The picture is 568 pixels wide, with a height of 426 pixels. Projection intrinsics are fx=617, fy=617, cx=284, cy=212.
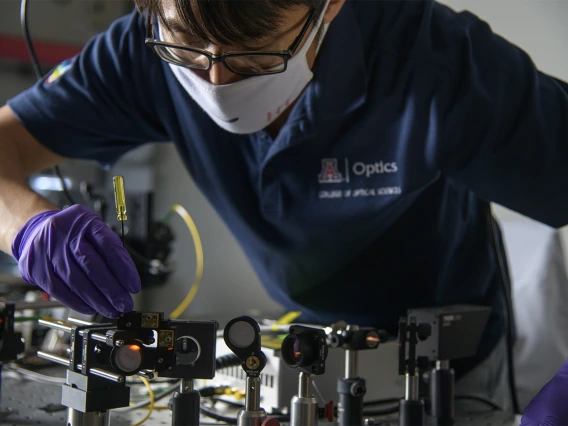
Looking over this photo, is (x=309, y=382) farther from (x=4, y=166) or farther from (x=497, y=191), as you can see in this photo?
(x=4, y=166)

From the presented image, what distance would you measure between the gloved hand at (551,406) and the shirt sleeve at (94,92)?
0.87 meters

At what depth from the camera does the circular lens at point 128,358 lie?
2.25 feet

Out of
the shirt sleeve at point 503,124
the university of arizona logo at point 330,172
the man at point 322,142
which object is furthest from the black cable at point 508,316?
the university of arizona logo at point 330,172

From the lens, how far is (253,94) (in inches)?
39.4

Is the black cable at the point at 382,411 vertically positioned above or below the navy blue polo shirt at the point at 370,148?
below

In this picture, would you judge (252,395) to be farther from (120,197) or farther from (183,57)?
(183,57)

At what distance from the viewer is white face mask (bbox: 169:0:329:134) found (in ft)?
3.21

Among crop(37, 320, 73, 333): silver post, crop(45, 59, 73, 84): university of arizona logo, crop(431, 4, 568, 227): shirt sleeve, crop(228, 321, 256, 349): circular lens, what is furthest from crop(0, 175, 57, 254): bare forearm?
crop(431, 4, 568, 227): shirt sleeve

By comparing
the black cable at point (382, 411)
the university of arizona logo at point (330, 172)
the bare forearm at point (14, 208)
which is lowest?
the black cable at point (382, 411)

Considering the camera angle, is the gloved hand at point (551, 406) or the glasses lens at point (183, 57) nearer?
the gloved hand at point (551, 406)

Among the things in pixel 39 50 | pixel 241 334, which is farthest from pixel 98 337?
pixel 39 50

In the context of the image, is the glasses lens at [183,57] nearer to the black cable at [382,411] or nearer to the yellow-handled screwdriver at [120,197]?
the yellow-handled screwdriver at [120,197]

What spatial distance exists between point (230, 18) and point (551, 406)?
2.05ft

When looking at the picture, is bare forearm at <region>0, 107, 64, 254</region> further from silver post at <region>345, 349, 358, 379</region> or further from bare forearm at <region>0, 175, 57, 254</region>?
silver post at <region>345, 349, 358, 379</region>
